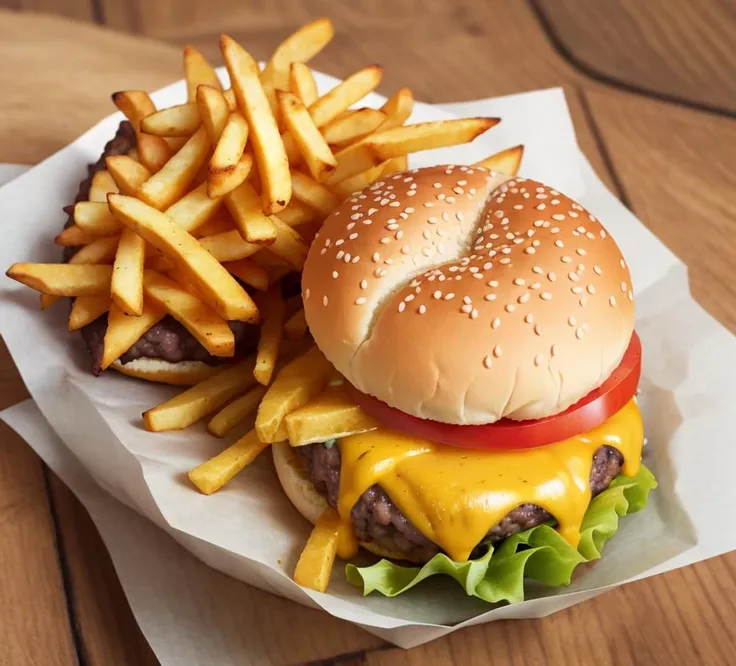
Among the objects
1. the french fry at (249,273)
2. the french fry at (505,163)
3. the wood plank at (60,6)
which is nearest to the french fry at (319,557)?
the french fry at (249,273)

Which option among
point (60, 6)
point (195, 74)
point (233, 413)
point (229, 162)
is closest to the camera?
point (229, 162)

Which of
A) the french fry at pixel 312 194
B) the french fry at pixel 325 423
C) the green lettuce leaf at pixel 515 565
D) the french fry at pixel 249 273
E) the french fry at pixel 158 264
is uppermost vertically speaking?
the french fry at pixel 312 194

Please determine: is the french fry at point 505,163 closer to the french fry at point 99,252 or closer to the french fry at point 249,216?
the french fry at point 249,216

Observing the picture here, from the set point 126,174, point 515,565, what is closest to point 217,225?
point 126,174

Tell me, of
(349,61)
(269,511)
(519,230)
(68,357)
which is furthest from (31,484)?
(349,61)

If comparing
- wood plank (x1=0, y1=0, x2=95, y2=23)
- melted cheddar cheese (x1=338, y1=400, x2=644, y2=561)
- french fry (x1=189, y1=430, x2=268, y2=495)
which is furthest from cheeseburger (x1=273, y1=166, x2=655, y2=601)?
wood plank (x1=0, y1=0, x2=95, y2=23)

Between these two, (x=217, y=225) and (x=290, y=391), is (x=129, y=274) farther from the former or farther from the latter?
(x=290, y=391)
